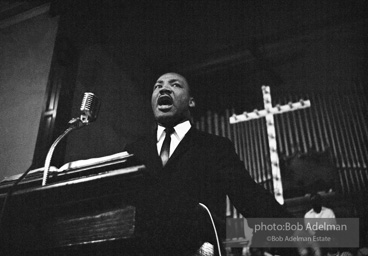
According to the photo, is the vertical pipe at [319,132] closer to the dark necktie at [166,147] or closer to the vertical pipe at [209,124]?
the vertical pipe at [209,124]

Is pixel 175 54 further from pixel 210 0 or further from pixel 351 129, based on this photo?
pixel 351 129

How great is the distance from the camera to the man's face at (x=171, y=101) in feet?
6.26

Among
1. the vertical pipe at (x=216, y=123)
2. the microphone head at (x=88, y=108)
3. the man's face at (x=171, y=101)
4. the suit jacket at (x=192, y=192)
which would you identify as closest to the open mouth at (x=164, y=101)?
the man's face at (x=171, y=101)

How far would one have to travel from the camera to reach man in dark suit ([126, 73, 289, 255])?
2.54 ft

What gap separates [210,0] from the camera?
3842 millimetres

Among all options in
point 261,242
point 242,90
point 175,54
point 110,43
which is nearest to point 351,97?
point 242,90

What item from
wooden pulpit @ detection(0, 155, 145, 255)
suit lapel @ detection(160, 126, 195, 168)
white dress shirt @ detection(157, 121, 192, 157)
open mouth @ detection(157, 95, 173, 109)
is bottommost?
wooden pulpit @ detection(0, 155, 145, 255)

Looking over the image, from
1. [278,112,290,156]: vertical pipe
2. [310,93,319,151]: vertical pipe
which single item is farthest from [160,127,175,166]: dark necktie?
[310,93,319,151]: vertical pipe

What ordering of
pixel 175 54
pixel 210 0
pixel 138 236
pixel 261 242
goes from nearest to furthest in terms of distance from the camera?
pixel 138 236, pixel 261 242, pixel 210 0, pixel 175 54

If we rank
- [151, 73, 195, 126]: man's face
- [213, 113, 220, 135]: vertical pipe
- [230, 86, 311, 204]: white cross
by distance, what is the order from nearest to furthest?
[151, 73, 195, 126]: man's face < [230, 86, 311, 204]: white cross < [213, 113, 220, 135]: vertical pipe

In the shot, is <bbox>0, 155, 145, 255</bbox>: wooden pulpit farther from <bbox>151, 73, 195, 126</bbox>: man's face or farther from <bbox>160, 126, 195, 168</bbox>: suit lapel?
<bbox>151, 73, 195, 126</bbox>: man's face

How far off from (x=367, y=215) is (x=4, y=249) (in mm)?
4088

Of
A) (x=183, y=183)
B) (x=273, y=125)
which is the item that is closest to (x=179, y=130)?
(x=183, y=183)

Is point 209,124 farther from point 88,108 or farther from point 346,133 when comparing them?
point 88,108
